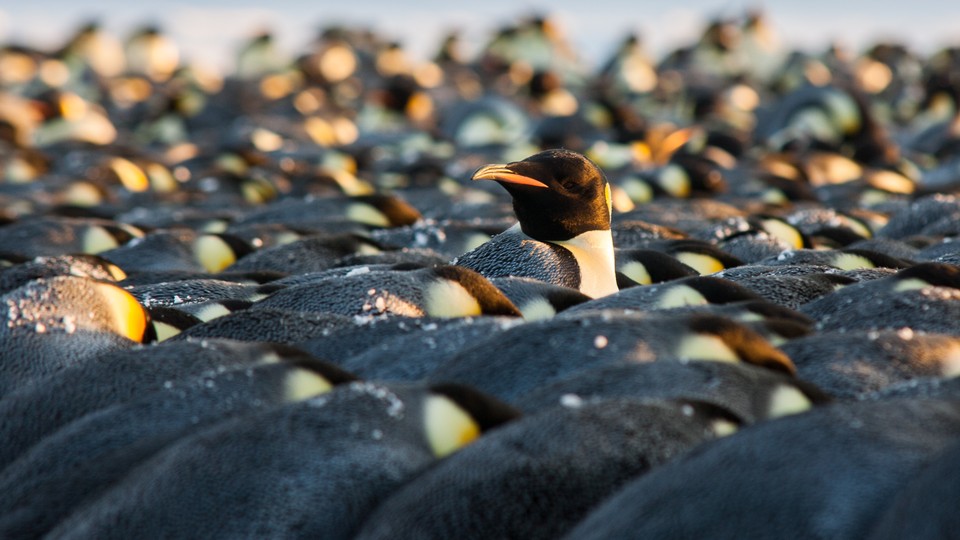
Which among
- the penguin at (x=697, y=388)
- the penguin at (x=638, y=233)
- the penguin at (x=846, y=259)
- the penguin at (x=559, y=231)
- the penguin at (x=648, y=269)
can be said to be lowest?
the penguin at (x=638, y=233)

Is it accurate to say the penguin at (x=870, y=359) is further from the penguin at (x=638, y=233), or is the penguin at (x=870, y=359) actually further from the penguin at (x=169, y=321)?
the penguin at (x=638, y=233)

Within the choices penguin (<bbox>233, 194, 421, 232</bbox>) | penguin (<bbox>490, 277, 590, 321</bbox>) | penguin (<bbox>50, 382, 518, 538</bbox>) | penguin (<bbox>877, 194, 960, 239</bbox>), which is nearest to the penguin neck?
penguin (<bbox>490, 277, 590, 321</bbox>)

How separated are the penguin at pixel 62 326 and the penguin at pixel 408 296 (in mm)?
388

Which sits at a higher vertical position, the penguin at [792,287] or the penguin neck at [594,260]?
the penguin at [792,287]

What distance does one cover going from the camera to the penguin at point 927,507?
2.29 m

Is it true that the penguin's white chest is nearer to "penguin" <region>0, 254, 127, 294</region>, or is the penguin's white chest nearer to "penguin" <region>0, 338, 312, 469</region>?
"penguin" <region>0, 254, 127, 294</region>

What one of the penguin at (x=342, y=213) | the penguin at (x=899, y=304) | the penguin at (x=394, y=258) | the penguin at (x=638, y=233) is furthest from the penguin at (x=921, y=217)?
the penguin at (x=899, y=304)

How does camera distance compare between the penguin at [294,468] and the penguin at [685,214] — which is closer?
the penguin at [294,468]

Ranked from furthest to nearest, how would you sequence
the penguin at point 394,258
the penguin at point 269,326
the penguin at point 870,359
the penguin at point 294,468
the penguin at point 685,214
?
the penguin at point 685,214 → the penguin at point 394,258 → the penguin at point 269,326 → the penguin at point 870,359 → the penguin at point 294,468

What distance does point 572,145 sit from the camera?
15367 mm

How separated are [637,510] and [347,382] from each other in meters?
1.07

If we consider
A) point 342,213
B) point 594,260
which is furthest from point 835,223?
point 594,260

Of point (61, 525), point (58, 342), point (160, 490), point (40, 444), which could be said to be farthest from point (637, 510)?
point (58, 342)

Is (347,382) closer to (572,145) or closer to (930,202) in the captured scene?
(930,202)
